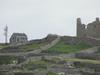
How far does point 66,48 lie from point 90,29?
21.2m

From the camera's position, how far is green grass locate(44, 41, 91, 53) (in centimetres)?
10150

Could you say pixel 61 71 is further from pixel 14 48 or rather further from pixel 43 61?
pixel 14 48

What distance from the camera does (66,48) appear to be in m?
106

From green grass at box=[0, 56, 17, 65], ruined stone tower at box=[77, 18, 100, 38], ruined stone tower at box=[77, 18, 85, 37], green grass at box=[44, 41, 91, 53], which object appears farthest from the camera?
ruined stone tower at box=[77, 18, 85, 37]

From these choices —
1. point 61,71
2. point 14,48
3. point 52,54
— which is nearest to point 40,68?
point 61,71

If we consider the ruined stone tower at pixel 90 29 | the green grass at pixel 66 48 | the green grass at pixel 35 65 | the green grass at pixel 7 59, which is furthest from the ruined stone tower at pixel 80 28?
the green grass at pixel 35 65

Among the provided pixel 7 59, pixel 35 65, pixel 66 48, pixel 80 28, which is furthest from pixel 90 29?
pixel 35 65

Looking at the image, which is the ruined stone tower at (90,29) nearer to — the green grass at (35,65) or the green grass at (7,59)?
the green grass at (7,59)

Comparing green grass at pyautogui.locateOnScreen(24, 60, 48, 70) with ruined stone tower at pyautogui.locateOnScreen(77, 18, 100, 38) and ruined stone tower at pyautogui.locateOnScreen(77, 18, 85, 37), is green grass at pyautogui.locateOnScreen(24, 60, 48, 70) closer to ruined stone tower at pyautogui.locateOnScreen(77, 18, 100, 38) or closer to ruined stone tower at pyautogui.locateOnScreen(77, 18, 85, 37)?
ruined stone tower at pyautogui.locateOnScreen(77, 18, 100, 38)

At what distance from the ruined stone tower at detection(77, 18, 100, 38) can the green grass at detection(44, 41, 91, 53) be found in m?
12.3

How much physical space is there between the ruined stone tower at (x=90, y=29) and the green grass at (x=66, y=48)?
1232cm

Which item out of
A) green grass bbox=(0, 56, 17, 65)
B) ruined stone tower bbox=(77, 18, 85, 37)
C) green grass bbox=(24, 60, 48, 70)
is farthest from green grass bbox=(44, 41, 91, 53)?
green grass bbox=(24, 60, 48, 70)

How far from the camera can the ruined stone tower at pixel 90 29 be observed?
4914 inches

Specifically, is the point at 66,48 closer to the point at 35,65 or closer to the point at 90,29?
the point at 90,29
